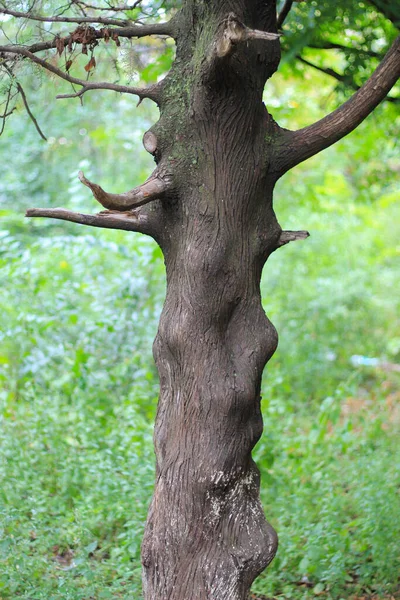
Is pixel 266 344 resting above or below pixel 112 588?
above

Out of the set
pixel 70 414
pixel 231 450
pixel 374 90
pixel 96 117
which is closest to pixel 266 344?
pixel 231 450

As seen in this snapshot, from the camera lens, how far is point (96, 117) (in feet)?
42.1

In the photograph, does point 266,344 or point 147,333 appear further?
point 147,333

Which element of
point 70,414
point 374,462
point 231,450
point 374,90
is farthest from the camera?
point 70,414

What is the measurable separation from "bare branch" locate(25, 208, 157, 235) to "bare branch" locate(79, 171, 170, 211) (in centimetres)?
19

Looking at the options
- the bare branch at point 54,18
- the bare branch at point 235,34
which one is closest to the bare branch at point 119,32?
the bare branch at point 54,18

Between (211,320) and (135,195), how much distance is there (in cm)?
61

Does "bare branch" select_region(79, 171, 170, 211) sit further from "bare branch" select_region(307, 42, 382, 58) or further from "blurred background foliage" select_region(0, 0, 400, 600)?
"bare branch" select_region(307, 42, 382, 58)

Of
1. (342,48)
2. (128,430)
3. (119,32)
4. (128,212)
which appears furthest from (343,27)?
(128,430)

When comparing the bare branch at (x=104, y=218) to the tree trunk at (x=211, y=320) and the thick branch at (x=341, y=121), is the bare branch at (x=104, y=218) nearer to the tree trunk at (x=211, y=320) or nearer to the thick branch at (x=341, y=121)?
the tree trunk at (x=211, y=320)

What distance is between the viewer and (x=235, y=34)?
2562 mm

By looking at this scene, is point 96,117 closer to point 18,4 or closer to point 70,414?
point 70,414

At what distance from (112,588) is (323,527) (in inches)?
58.7

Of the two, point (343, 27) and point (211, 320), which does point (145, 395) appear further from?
point (343, 27)
